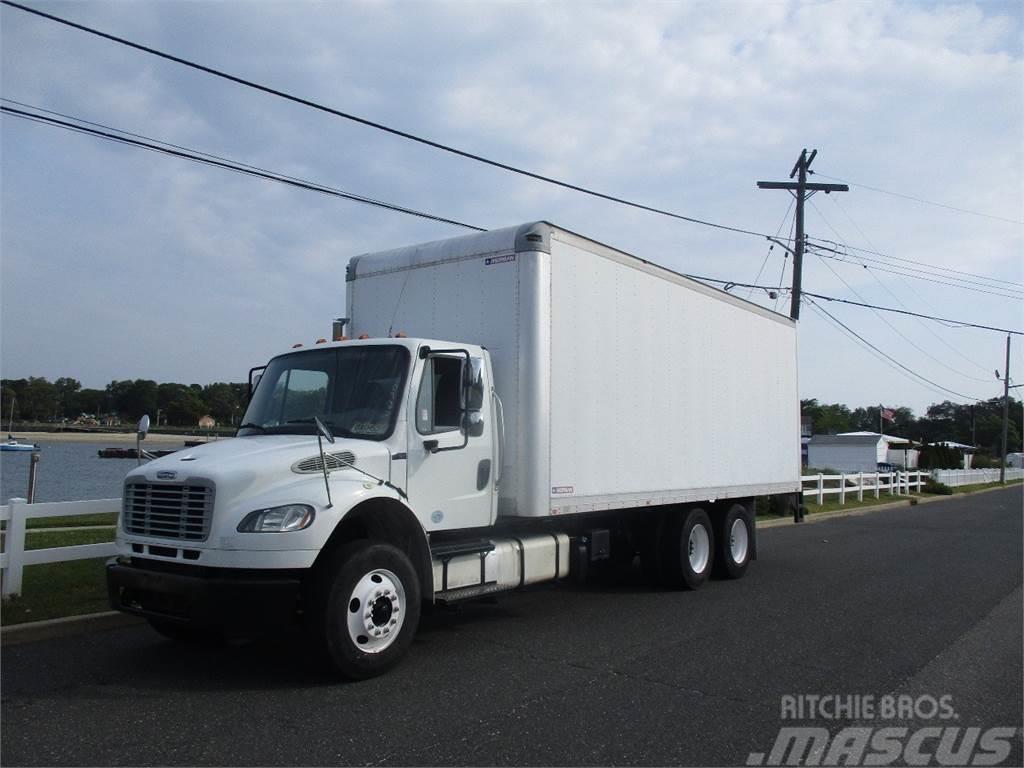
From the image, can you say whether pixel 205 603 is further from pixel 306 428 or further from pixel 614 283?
pixel 614 283

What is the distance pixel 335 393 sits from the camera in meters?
7.26

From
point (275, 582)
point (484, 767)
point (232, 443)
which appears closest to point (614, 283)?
point (232, 443)

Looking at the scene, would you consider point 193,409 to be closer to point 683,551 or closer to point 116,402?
point 683,551

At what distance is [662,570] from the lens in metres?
10.2

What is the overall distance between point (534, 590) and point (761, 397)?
4.41 m

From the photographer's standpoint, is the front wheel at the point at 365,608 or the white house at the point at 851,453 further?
the white house at the point at 851,453

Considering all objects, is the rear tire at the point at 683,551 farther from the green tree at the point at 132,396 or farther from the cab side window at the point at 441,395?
the green tree at the point at 132,396

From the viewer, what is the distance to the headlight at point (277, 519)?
19.0 ft

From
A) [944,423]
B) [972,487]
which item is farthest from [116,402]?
[944,423]

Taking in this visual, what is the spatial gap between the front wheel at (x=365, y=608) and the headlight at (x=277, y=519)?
0.38m

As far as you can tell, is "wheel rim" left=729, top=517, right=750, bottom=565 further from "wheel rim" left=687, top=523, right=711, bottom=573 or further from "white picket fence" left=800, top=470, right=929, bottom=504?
"white picket fence" left=800, top=470, right=929, bottom=504

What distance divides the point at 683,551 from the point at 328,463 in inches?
212

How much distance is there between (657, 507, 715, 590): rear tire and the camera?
10.2 meters

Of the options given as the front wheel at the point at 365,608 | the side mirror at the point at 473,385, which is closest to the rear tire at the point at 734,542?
the side mirror at the point at 473,385
